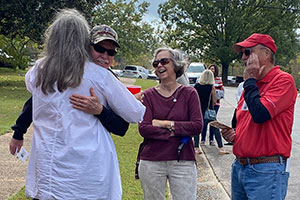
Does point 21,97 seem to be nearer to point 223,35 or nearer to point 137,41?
point 137,41

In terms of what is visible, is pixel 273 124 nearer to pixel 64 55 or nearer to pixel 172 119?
pixel 172 119

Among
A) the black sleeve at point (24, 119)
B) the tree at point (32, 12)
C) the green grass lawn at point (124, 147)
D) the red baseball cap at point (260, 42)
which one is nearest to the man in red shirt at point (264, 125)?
the red baseball cap at point (260, 42)

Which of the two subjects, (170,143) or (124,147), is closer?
(170,143)

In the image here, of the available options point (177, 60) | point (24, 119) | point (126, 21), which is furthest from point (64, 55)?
point (126, 21)

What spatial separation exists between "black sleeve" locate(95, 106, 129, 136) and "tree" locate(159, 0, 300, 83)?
121 ft

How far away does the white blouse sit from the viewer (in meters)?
2.12

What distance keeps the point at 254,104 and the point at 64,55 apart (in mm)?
1349

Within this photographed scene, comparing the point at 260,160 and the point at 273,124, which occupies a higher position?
the point at 273,124

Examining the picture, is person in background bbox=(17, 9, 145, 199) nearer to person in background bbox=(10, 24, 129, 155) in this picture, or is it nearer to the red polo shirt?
person in background bbox=(10, 24, 129, 155)

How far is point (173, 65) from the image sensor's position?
3297mm

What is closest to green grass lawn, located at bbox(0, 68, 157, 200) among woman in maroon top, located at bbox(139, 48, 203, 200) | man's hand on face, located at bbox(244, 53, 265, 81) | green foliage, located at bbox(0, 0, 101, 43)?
woman in maroon top, located at bbox(139, 48, 203, 200)

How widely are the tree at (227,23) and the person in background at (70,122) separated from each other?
121ft

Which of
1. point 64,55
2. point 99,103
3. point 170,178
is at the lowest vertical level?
point 170,178

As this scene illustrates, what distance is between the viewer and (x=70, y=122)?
2129 millimetres
